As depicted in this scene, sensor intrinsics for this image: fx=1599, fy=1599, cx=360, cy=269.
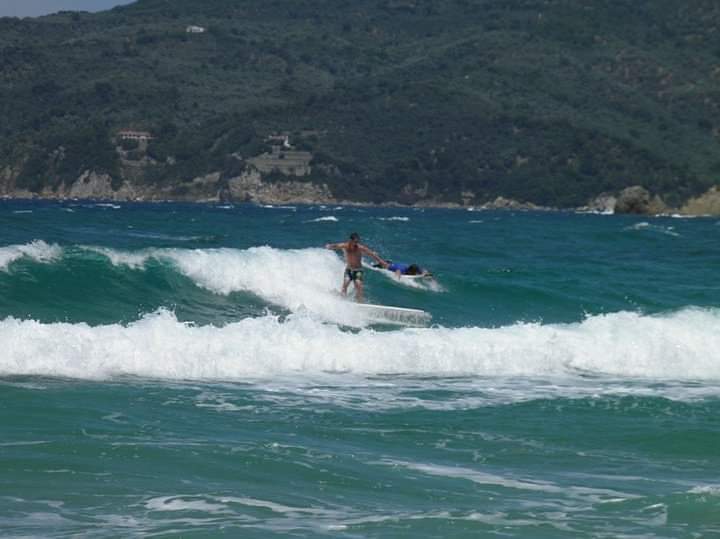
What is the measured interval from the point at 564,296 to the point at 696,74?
6185 inches

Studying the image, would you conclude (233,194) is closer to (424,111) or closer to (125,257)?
(424,111)

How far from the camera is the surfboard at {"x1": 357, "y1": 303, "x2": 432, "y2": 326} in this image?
25.5 m

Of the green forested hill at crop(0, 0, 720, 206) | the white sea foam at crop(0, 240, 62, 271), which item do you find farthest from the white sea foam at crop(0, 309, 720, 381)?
the green forested hill at crop(0, 0, 720, 206)

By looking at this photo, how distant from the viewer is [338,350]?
65.0 feet

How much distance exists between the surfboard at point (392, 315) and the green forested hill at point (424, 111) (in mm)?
116956

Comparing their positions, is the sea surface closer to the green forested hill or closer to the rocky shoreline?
the rocky shoreline

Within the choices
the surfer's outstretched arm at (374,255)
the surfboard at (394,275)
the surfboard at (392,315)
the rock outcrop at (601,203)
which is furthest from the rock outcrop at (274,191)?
the surfboard at (392,315)

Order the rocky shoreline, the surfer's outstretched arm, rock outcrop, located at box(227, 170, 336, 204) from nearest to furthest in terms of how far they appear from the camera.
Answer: the surfer's outstretched arm < the rocky shoreline < rock outcrop, located at box(227, 170, 336, 204)

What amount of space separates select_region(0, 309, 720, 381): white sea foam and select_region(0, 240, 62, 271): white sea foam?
7278 millimetres

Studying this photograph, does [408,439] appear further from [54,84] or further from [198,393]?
[54,84]

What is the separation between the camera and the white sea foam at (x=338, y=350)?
17969mm

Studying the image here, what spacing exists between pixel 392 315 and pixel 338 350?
579 centimetres

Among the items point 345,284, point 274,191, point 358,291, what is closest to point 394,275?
point 345,284

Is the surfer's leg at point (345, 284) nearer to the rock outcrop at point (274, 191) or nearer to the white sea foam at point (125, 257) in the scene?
the white sea foam at point (125, 257)
